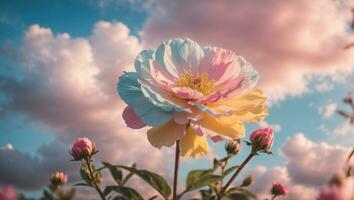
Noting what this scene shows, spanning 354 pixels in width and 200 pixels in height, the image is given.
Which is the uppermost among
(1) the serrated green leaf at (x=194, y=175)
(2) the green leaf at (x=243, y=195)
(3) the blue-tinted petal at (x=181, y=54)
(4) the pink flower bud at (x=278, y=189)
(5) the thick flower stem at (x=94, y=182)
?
(3) the blue-tinted petal at (x=181, y=54)

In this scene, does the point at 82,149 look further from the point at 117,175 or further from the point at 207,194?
the point at 207,194

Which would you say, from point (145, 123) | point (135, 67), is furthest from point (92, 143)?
point (145, 123)

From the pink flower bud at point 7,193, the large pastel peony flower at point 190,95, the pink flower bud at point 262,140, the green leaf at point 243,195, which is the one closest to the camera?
the pink flower bud at point 7,193

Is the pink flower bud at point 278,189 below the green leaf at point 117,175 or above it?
above

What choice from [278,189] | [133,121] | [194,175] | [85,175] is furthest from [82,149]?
[278,189]

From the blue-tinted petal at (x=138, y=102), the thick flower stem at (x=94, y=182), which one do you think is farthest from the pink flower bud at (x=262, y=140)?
the thick flower stem at (x=94, y=182)

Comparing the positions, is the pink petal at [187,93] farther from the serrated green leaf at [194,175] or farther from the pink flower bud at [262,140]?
the pink flower bud at [262,140]
